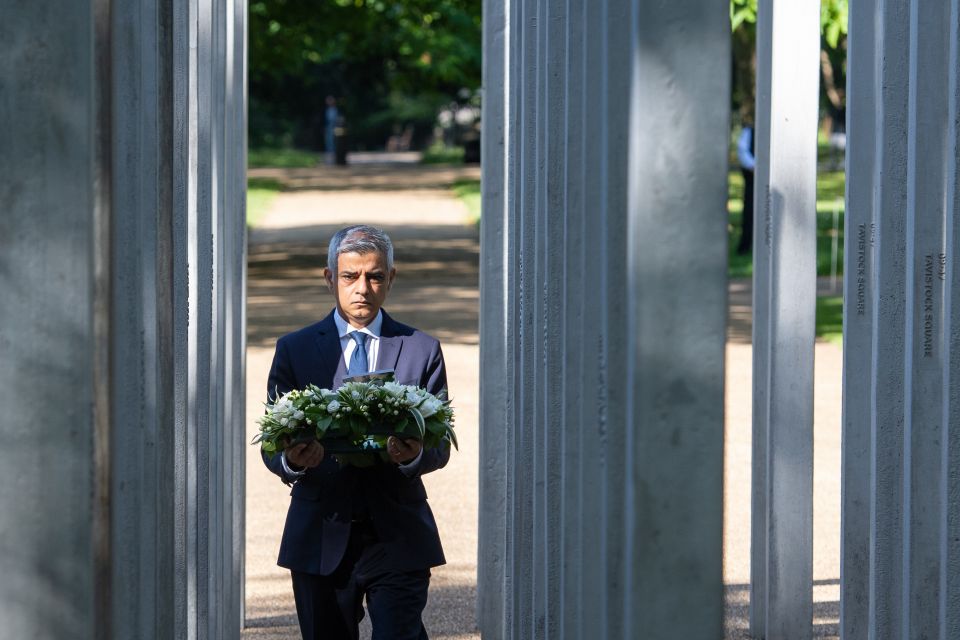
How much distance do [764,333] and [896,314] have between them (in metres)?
1.99

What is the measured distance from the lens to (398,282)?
21500mm

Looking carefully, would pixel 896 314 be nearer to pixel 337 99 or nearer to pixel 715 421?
pixel 715 421

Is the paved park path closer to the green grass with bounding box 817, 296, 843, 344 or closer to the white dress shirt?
the green grass with bounding box 817, 296, 843, 344

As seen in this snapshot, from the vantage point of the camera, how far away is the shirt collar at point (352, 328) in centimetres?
520

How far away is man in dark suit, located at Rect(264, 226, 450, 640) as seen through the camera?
5027 mm

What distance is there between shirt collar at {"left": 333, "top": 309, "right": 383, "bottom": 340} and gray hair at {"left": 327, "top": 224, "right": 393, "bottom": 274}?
14cm

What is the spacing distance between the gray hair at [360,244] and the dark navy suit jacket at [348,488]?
0.19 meters

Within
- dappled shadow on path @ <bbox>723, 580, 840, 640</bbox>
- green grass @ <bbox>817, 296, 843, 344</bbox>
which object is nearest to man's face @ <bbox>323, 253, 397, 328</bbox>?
dappled shadow on path @ <bbox>723, 580, 840, 640</bbox>

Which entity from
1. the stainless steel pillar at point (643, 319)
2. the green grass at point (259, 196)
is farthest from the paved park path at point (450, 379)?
the stainless steel pillar at point (643, 319)

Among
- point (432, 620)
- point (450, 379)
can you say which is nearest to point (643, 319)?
point (432, 620)

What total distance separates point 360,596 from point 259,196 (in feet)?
102

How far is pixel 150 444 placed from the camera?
9.71ft

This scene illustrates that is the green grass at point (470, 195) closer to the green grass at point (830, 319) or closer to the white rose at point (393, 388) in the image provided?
the green grass at point (830, 319)

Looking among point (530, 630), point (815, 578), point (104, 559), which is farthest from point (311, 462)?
point (815, 578)
